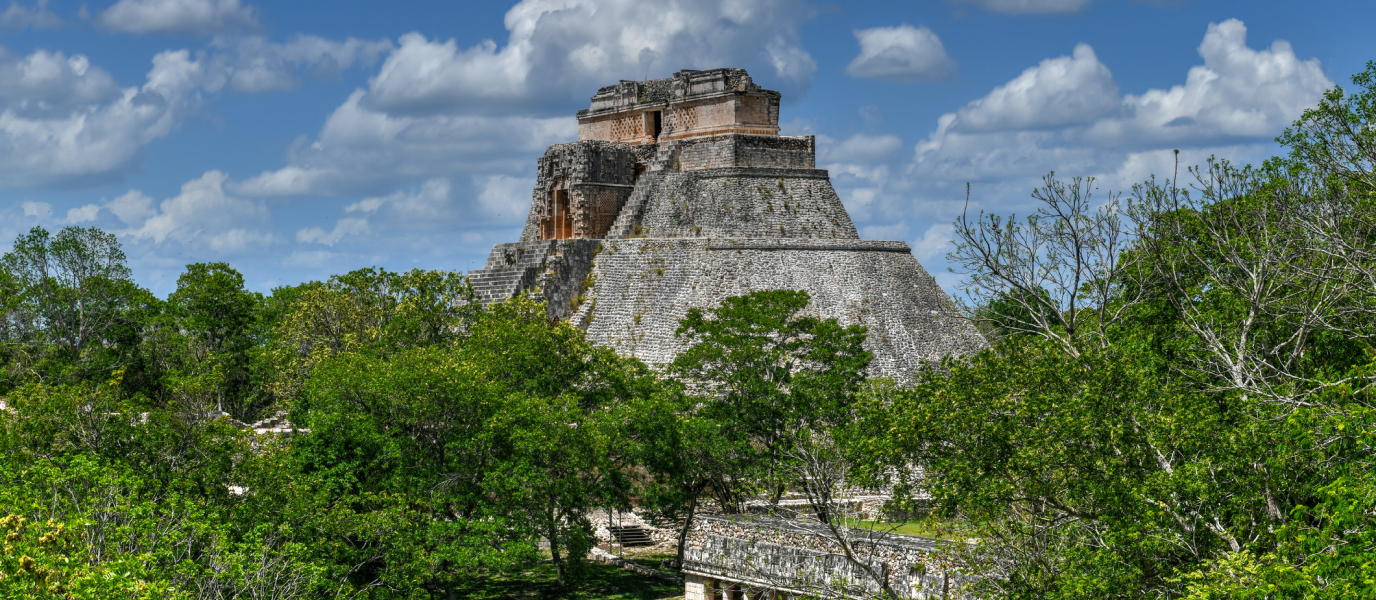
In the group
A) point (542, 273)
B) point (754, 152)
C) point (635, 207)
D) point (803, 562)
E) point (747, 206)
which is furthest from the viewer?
point (635, 207)

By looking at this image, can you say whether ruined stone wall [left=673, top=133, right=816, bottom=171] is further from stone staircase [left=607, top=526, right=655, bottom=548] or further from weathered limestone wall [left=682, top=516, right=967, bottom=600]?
weathered limestone wall [left=682, top=516, right=967, bottom=600]

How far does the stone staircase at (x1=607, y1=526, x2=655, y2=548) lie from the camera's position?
1294 inches

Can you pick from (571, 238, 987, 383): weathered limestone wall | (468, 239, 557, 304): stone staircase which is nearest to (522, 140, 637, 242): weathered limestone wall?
(468, 239, 557, 304): stone staircase

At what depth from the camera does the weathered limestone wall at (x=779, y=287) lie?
3616 centimetres

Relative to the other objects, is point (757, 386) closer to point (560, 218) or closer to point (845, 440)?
point (845, 440)

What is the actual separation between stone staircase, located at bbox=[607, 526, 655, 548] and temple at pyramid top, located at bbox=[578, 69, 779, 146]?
15215 millimetres

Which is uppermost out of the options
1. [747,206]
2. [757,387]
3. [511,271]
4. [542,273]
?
[747,206]

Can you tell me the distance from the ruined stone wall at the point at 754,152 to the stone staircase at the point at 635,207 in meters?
1.25

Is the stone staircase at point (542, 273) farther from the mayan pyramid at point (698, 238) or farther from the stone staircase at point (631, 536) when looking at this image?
the stone staircase at point (631, 536)

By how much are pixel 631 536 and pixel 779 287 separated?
350 inches

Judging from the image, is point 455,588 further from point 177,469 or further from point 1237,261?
point 1237,261

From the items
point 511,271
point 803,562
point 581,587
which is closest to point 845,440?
point 803,562

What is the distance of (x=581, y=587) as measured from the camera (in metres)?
27.0

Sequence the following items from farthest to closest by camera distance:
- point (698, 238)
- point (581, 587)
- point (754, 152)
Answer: point (754, 152) < point (698, 238) < point (581, 587)
